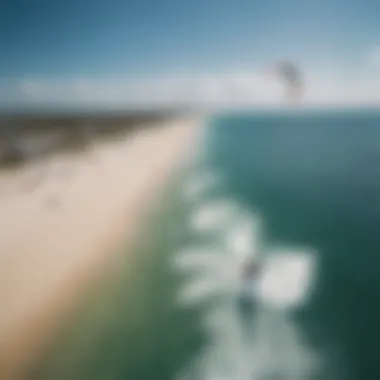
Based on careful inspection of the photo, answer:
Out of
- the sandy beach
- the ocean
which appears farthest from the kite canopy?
the sandy beach

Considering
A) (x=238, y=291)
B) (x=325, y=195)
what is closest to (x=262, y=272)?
(x=238, y=291)

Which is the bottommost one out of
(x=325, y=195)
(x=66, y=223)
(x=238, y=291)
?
(x=238, y=291)

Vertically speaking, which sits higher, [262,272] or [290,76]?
[290,76]

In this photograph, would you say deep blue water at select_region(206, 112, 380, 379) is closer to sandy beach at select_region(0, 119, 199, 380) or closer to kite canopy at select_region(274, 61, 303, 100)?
kite canopy at select_region(274, 61, 303, 100)

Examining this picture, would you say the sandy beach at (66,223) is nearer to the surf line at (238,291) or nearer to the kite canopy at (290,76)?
the surf line at (238,291)

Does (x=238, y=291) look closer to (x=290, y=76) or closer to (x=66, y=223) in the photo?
(x=66, y=223)

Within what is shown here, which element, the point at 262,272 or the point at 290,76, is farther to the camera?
the point at 290,76

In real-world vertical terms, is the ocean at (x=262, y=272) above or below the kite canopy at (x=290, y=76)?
below

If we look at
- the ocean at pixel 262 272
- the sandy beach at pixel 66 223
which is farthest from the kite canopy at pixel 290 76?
the sandy beach at pixel 66 223

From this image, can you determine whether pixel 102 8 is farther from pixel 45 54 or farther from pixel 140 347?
pixel 140 347
